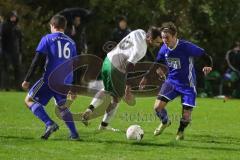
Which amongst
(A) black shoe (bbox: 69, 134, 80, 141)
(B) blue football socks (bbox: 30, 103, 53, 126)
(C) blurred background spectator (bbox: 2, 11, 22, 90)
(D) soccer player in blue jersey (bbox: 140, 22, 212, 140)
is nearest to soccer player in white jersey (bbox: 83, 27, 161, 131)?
(D) soccer player in blue jersey (bbox: 140, 22, 212, 140)

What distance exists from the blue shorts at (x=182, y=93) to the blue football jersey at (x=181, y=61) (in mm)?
77

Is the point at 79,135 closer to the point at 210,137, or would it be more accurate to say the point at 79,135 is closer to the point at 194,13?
the point at 210,137

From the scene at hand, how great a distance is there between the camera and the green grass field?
8.45 meters

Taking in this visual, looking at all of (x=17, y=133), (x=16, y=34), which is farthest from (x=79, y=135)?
(x=16, y=34)

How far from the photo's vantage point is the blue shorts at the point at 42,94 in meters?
9.75

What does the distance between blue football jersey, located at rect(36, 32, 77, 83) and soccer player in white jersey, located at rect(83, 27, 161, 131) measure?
128 centimetres

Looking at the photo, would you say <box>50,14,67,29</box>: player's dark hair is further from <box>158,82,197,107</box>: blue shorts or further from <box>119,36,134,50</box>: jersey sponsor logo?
<box>158,82,197,107</box>: blue shorts

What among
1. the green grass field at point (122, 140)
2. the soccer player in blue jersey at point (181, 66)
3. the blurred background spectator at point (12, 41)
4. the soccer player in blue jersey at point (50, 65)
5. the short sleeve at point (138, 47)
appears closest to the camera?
the green grass field at point (122, 140)

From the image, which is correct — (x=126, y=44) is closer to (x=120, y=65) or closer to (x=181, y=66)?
(x=120, y=65)

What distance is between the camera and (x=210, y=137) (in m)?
10.9

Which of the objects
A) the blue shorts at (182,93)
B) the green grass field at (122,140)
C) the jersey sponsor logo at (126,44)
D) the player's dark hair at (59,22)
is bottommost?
the green grass field at (122,140)

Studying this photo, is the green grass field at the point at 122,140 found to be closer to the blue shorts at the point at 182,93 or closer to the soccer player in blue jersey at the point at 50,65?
the soccer player in blue jersey at the point at 50,65

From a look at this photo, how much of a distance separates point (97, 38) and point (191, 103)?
1539 centimetres

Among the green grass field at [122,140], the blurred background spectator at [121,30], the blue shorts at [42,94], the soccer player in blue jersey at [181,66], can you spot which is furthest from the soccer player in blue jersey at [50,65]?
the blurred background spectator at [121,30]
